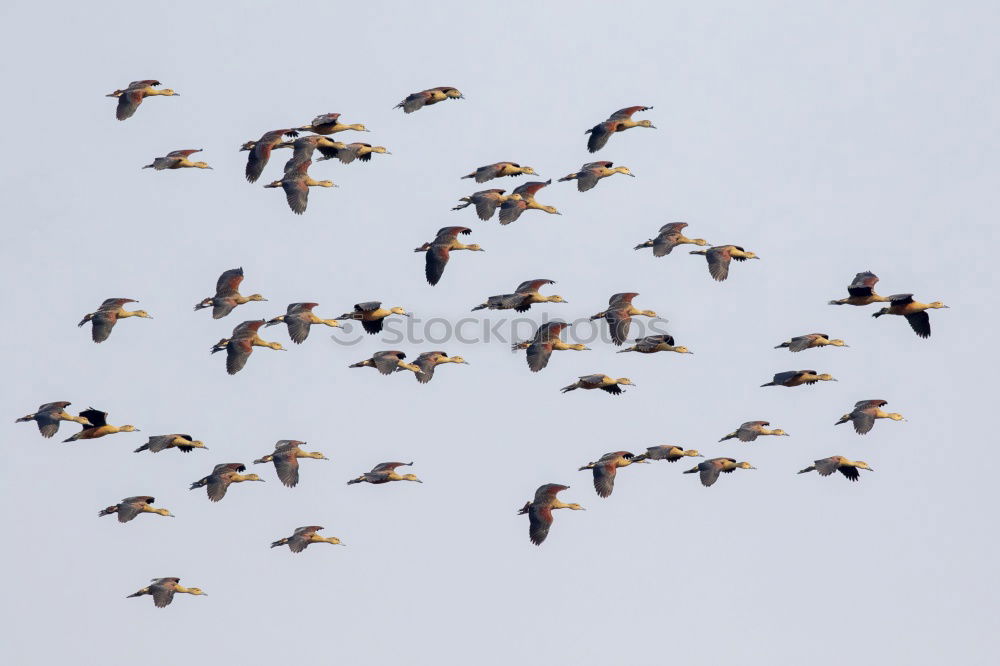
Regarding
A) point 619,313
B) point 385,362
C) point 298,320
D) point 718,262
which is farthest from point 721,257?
point 298,320

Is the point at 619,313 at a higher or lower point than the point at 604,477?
higher

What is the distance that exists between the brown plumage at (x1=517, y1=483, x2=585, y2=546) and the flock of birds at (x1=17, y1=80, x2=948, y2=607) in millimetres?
31

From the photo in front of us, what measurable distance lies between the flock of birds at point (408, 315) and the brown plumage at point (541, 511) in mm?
31

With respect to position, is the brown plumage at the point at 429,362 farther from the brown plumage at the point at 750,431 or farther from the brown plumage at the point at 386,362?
the brown plumage at the point at 750,431

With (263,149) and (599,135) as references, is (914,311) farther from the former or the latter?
(263,149)

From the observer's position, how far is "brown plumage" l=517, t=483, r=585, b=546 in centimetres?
4256

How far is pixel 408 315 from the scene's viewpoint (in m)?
46.8

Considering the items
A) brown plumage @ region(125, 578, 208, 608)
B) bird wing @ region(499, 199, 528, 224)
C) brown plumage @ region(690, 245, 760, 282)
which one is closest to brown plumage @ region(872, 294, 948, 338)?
brown plumage @ region(690, 245, 760, 282)

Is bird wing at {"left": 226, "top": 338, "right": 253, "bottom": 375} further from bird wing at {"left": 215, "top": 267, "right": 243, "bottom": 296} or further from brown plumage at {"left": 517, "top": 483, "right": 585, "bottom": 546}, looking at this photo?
brown plumage at {"left": 517, "top": 483, "right": 585, "bottom": 546}

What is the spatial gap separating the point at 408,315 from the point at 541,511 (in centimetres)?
653

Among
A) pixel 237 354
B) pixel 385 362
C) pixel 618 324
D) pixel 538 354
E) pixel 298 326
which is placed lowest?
pixel 237 354

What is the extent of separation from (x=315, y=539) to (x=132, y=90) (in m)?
11.2

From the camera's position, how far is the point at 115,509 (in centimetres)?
4553

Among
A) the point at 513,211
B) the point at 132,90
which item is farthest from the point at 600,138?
the point at 132,90
